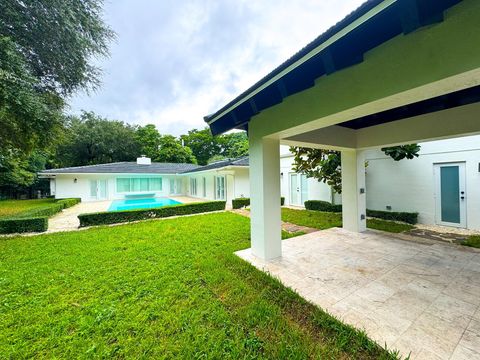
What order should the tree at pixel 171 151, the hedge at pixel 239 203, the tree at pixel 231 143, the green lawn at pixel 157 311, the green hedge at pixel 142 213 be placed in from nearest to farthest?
the green lawn at pixel 157 311 < the green hedge at pixel 142 213 < the hedge at pixel 239 203 < the tree at pixel 171 151 < the tree at pixel 231 143

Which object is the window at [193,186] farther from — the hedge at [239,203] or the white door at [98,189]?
the hedge at [239,203]

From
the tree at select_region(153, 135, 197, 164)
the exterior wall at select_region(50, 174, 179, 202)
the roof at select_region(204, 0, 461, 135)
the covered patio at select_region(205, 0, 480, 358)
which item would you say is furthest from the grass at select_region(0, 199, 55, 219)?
the tree at select_region(153, 135, 197, 164)

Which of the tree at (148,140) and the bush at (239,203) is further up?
the tree at (148,140)

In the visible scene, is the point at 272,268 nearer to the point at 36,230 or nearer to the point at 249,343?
the point at 249,343

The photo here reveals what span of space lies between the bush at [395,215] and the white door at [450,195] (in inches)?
28.3

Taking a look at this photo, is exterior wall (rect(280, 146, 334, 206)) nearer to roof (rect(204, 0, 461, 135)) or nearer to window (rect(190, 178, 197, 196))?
roof (rect(204, 0, 461, 135))

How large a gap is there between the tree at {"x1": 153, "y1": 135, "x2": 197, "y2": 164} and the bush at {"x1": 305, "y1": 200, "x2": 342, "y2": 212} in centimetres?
2783

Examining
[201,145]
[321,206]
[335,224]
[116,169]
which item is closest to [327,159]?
[335,224]

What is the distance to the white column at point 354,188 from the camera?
654cm

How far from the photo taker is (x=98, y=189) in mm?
20000

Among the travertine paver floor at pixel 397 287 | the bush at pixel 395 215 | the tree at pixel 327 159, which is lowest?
the travertine paver floor at pixel 397 287

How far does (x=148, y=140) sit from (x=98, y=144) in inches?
284

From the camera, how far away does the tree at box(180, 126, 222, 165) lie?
39.2 metres

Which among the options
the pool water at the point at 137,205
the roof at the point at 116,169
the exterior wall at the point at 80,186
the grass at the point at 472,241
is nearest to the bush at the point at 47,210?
the exterior wall at the point at 80,186
